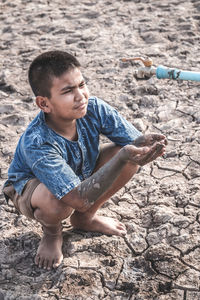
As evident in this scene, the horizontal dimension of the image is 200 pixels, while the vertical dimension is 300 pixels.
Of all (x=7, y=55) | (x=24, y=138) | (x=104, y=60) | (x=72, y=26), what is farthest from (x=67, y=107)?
(x=72, y=26)

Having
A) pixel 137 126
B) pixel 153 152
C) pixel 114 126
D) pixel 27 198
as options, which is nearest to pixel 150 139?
pixel 153 152

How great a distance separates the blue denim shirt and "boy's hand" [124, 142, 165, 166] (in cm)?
27

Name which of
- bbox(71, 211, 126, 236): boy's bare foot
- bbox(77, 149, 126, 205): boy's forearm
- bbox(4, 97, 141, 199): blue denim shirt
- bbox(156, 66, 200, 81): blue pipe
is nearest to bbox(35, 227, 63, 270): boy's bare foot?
bbox(71, 211, 126, 236): boy's bare foot

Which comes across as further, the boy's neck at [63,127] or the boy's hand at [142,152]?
the boy's neck at [63,127]

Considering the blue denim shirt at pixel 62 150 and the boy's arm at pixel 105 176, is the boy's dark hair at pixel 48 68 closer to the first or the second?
the blue denim shirt at pixel 62 150

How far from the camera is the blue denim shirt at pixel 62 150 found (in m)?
2.03

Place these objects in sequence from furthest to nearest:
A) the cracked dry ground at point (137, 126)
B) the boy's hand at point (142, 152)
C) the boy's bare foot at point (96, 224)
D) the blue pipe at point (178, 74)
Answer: the boy's bare foot at point (96, 224), the blue pipe at point (178, 74), the cracked dry ground at point (137, 126), the boy's hand at point (142, 152)

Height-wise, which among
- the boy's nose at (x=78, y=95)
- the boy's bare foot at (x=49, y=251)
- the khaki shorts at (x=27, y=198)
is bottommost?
the boy's bare foot at (x=49, y=251)

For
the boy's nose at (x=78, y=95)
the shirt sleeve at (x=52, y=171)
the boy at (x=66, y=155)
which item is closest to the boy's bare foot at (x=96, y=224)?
the boy at (x=66, y=155)

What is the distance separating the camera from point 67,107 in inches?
84.6

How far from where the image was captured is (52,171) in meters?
2.02

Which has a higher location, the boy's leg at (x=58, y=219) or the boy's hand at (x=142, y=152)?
the boy's hand at (x=142, y=152)

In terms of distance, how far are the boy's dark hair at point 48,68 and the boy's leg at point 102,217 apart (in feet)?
1.48

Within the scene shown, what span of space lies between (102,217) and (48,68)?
82cm
